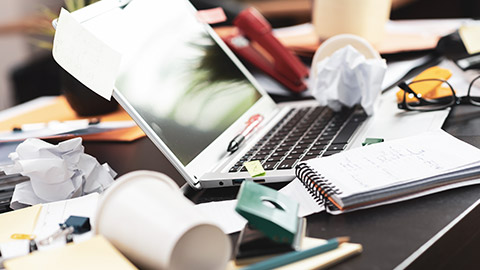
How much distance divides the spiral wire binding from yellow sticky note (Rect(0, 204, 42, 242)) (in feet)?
1.18

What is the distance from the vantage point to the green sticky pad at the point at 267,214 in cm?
58

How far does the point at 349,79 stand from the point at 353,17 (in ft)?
1.13

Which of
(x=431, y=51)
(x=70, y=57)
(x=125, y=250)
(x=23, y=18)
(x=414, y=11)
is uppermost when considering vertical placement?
(x=70, y=57)

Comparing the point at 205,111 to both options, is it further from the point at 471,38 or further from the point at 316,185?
the point at 471,38

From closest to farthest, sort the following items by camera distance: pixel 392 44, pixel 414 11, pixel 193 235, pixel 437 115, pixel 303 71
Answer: pixel 193 235
pixel 437 115
pixel 303 71
pixel 392 44
pixel 414 11

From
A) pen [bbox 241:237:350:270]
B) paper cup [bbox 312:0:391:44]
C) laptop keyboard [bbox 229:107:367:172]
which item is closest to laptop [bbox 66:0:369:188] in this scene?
laptop keyboard [bbox 229:107:367:172]

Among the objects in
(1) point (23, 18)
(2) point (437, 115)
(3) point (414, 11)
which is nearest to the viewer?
(2) point (437, 115)

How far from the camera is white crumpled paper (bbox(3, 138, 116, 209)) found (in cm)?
81

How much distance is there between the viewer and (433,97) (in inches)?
41.8

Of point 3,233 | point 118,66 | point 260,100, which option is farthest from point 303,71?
point 3,233

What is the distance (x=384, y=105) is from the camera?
3.60ft

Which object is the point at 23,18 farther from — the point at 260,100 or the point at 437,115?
the point at 437,115

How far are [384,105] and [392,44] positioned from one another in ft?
1.37

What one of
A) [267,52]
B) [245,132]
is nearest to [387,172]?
[245,132]
